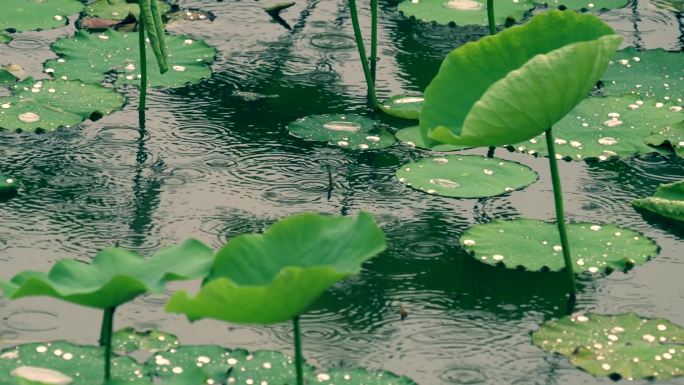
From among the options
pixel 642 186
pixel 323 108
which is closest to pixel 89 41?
pixel 323 108

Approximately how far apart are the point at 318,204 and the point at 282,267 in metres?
1.12

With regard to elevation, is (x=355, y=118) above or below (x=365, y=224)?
below

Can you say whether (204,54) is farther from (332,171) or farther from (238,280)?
(238,280)

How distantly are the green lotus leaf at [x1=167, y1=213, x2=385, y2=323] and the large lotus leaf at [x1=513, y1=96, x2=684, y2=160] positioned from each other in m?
1.38

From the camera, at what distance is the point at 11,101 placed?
390cm

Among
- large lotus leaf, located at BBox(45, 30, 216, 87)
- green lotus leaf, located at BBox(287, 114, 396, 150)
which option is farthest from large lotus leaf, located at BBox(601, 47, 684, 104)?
large lotus leaf, located at BBox(45, 30, 216, 87)

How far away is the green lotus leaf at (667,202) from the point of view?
3.33m

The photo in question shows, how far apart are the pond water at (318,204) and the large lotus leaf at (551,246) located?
0.13 ft

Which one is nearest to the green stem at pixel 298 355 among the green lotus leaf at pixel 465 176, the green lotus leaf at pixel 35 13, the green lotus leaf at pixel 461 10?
the green lotus leaf at pixel 465 176

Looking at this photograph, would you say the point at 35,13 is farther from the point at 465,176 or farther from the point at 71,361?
the point at 71,361

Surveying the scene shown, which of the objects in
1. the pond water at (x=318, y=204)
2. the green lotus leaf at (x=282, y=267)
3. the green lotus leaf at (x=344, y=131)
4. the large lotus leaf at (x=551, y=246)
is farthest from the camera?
the green lotus leaf at (x=344, y=131)

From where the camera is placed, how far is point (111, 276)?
2.29 metres

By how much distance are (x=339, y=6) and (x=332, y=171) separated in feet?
4.54

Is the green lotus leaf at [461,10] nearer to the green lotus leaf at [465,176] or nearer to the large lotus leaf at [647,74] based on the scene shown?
the large lotus leaf at [647,74]
